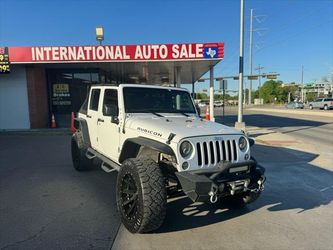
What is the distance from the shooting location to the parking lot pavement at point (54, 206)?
154 inches

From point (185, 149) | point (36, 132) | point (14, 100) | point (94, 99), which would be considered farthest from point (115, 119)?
point (14, 100)

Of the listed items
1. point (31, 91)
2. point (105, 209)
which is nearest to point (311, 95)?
point (31, 91)

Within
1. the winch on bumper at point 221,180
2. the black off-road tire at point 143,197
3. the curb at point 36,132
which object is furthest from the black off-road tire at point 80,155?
the curb at point 36,132

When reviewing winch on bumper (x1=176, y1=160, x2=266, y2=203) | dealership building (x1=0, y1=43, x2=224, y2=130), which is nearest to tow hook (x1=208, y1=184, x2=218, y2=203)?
winch on bumper (x1=176, y1=160, x2=266, y2=203)

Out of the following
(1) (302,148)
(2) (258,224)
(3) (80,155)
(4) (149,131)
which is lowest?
(1) (302,148)

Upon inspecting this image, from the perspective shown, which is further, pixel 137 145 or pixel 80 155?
pixel 80 155

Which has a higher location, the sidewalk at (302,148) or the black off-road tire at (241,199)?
the black off-road tire at (241,199)

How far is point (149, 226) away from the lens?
3846 mm

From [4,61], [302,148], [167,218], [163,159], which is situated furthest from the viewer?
[4,61]

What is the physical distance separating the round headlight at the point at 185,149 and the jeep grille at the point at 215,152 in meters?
0.12

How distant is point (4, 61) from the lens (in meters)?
14.5

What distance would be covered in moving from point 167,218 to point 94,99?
3.27 metres

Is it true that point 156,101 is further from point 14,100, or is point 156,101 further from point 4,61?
point 14,100

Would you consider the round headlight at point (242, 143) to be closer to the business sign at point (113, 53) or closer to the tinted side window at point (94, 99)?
the tinted side window at point (94, 99)
